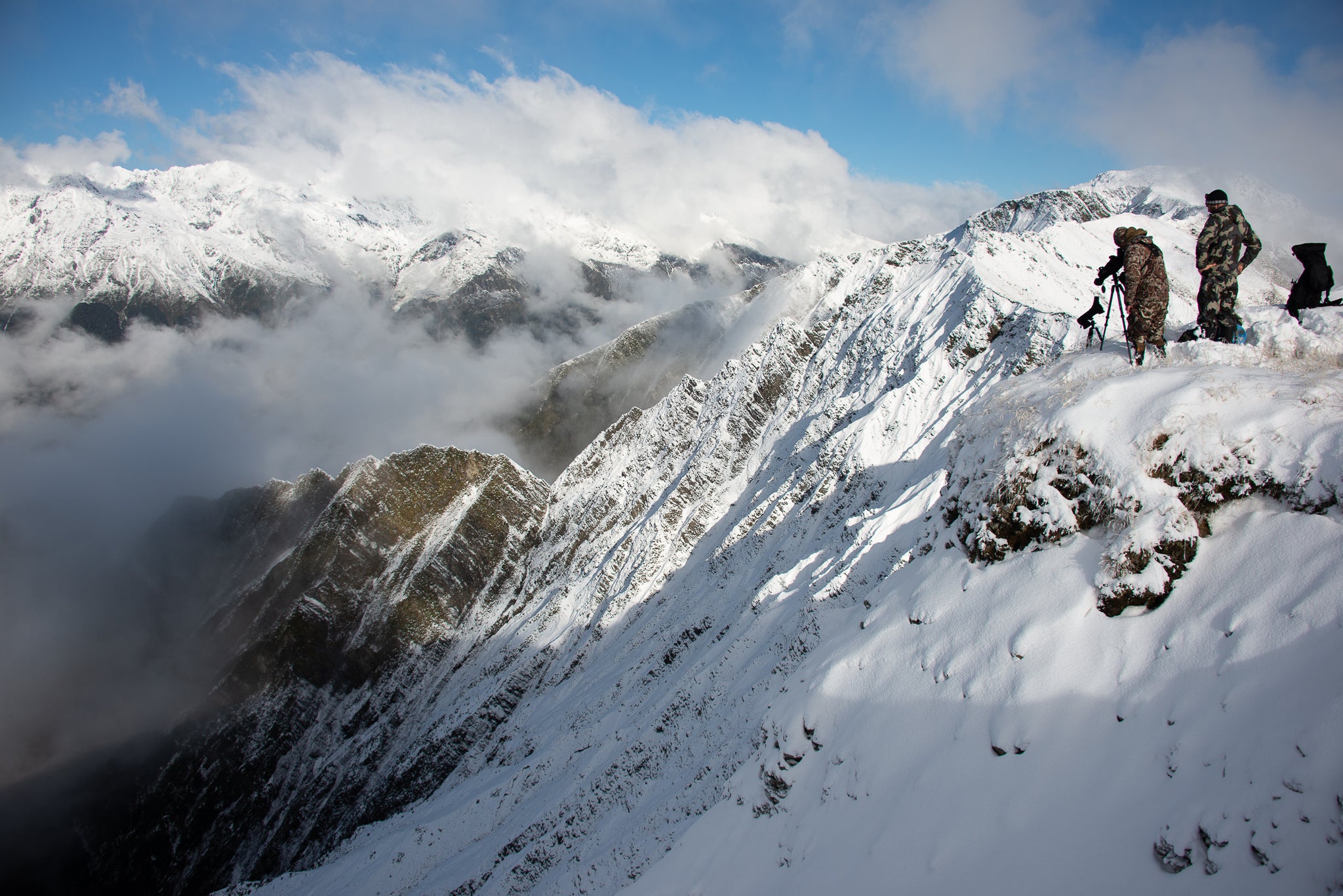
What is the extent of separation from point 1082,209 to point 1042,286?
95.4 meters

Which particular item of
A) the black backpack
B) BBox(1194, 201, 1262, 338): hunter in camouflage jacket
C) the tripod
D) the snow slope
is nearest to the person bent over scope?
the tripod

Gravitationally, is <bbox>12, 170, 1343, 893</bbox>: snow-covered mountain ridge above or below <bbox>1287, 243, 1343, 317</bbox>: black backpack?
below

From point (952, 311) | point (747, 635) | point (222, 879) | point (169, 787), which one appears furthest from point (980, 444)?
point (169, 787)

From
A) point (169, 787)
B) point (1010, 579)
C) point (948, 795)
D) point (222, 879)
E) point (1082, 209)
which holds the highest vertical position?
point (1082, 209)

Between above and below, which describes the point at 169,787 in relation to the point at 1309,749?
below

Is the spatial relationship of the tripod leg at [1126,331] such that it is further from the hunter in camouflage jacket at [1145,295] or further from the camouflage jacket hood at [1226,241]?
the camouflage jacket hood at [1226,241]

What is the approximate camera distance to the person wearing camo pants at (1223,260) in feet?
49.8

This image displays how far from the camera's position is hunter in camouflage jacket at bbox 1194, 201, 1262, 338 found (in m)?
15.2

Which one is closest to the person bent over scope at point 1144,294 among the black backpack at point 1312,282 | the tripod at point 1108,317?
the tripod at point 1108,317

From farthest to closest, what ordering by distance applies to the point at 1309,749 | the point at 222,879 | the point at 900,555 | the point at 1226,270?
the point at 222,879 → the point at 900,555 → the point at 1226,270 → the point at 1309,749

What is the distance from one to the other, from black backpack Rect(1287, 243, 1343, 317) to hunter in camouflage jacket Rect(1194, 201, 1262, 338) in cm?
142

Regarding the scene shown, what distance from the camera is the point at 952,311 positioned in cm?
4797

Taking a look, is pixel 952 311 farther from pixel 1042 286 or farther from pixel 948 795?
pixel 948 795

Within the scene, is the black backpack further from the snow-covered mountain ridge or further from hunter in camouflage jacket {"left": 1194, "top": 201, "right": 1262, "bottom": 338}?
hunter in camouflage jacket {"left": 1194, "top": 201, "right": 1262, "bottom": 338}
